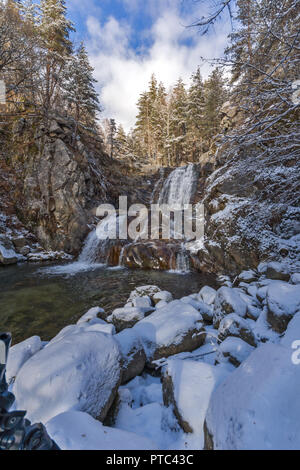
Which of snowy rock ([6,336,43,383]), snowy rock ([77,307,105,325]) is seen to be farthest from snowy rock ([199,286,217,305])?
snowy rock ([6,336,43,383])

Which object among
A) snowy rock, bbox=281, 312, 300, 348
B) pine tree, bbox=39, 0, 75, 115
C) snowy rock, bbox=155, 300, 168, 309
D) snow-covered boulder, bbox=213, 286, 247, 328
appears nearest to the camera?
snowy rock, bbox=281, 312, 300, 348

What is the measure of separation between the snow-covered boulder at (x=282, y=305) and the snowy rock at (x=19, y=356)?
341cm

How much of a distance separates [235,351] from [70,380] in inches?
69.6

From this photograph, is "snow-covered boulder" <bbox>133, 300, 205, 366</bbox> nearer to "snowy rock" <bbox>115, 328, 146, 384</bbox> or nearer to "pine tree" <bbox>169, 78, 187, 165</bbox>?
"snowy rock" <bbox>115, 328, 146, 384</bbox>

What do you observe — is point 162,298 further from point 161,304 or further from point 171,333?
point 171,333

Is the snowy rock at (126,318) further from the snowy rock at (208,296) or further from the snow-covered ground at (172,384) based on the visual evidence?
the snowy rock at (208,296)

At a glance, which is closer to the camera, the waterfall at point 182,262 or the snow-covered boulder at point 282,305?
the snow-covered boulder at point 282,305

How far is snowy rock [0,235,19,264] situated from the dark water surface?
1.94 ft

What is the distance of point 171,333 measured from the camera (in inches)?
109

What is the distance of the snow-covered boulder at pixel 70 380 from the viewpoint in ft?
5.21

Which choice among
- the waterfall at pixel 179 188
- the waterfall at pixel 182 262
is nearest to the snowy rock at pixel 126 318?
the waterfall at pixel 182 262

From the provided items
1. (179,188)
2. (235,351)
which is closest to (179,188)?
(179,188)

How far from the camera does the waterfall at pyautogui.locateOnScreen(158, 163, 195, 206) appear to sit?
16.1 m
